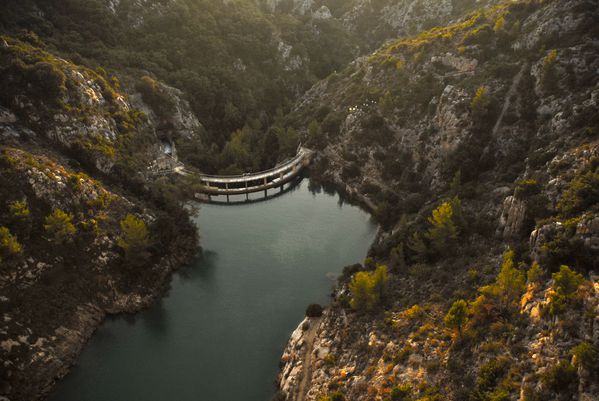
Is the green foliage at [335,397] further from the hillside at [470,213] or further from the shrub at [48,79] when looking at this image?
the shrub at [48,79]

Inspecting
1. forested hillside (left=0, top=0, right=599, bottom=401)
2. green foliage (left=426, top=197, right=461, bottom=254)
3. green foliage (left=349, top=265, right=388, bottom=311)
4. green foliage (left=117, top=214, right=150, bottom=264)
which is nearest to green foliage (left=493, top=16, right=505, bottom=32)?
forested hillside (left=0, top=0, right=599, bottom=401)

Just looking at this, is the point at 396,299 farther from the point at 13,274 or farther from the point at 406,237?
the point at 13,274

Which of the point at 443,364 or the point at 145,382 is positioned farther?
the point at 145,382

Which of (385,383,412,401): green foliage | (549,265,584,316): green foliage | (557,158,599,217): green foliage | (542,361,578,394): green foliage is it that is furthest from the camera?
(557,158,599,217): green foliage

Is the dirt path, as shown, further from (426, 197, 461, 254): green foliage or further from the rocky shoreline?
the rocky shoreline

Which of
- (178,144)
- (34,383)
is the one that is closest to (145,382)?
(34,383)

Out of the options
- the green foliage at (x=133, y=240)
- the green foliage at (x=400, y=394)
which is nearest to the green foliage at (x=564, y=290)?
the green foliage at (x=400, y=394)
